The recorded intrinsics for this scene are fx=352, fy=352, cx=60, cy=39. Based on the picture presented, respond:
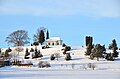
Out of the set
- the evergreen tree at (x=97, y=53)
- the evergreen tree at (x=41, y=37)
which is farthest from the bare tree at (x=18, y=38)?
the evergreen tree at (x=97, y=53)

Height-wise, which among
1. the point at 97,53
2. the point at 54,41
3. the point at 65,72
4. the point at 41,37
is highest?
the point at 41,37

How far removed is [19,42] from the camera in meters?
69.6

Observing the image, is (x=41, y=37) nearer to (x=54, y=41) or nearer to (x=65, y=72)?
(x=54, y=41)

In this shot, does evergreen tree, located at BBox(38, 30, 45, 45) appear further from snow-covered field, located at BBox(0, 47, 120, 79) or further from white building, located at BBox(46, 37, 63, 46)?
snow-covered field, located at BBox(0, 47, 120, 79)

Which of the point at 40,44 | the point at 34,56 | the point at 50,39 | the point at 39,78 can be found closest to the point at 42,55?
the point at 34,56

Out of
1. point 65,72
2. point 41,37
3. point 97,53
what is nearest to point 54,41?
point 41,37

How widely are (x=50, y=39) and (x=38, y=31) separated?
6.17m

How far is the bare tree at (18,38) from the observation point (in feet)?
220

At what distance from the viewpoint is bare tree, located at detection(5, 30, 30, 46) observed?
Answer: 220ft

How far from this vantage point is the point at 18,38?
69.2 m

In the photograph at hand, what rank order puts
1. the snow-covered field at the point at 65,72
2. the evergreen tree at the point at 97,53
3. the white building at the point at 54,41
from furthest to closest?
the white building at the point at 54,41, the evergreen tree at the point at 97,53, the snow-covered field at the point at 65,72

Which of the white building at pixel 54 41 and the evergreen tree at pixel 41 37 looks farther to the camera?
the white building at pixel 54 41

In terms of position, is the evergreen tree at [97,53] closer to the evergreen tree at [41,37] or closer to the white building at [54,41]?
the evergreen tree at [41,37]

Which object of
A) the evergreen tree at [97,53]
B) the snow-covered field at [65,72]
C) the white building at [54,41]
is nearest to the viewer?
the snow-covered field at [65,72]
